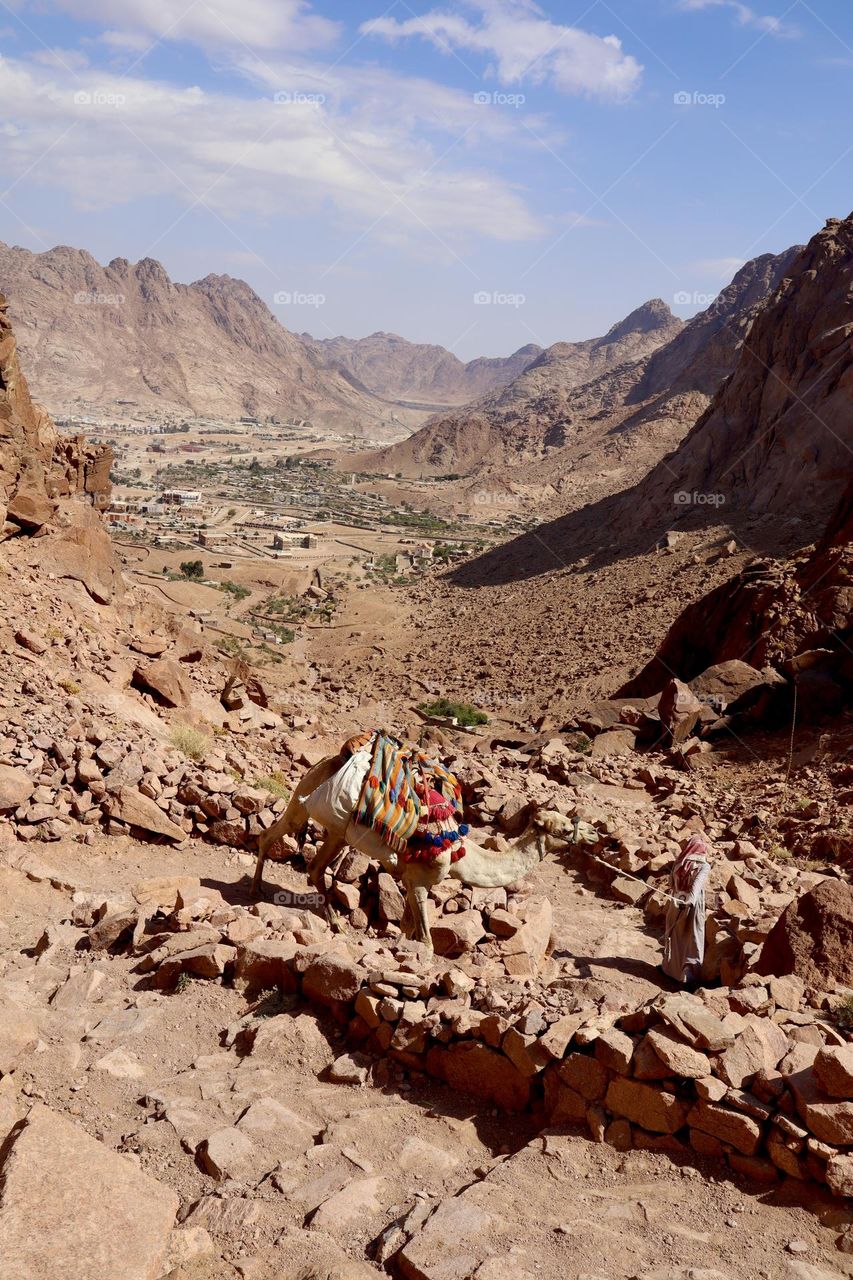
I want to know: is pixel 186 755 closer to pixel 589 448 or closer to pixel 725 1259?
pixel 725 1259

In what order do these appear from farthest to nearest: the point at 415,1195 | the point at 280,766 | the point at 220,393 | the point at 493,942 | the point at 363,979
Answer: the point at 220,393 → the point at 280,766 → the point at 493,942 → the point at 363,979 → the point at 415,1195

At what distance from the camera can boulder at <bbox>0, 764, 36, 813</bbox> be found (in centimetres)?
818

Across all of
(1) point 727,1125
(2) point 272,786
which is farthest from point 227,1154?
(2) point 272,786

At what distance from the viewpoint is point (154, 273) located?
199 m

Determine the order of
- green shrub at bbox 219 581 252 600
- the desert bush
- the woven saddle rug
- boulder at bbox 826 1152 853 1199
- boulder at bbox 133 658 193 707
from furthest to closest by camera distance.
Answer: green shrub at bbox 219 581 252 600 → boulder at bbox 133 658 193 707 → the desert bush → the woven saddle rug → boulder at bbox 826 1152 853 1199

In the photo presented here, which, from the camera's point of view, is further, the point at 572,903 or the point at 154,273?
the point at 154,273

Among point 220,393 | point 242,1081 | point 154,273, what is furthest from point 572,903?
point 154,273

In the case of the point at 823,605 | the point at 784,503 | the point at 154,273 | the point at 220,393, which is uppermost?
the point at 154,273

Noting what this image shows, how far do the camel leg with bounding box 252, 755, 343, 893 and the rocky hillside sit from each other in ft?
76.9

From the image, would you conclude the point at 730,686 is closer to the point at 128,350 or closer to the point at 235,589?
the point at 235,589

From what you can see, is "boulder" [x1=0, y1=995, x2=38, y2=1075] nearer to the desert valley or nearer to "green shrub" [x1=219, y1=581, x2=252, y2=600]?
the desert valley

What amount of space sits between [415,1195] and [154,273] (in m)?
217
